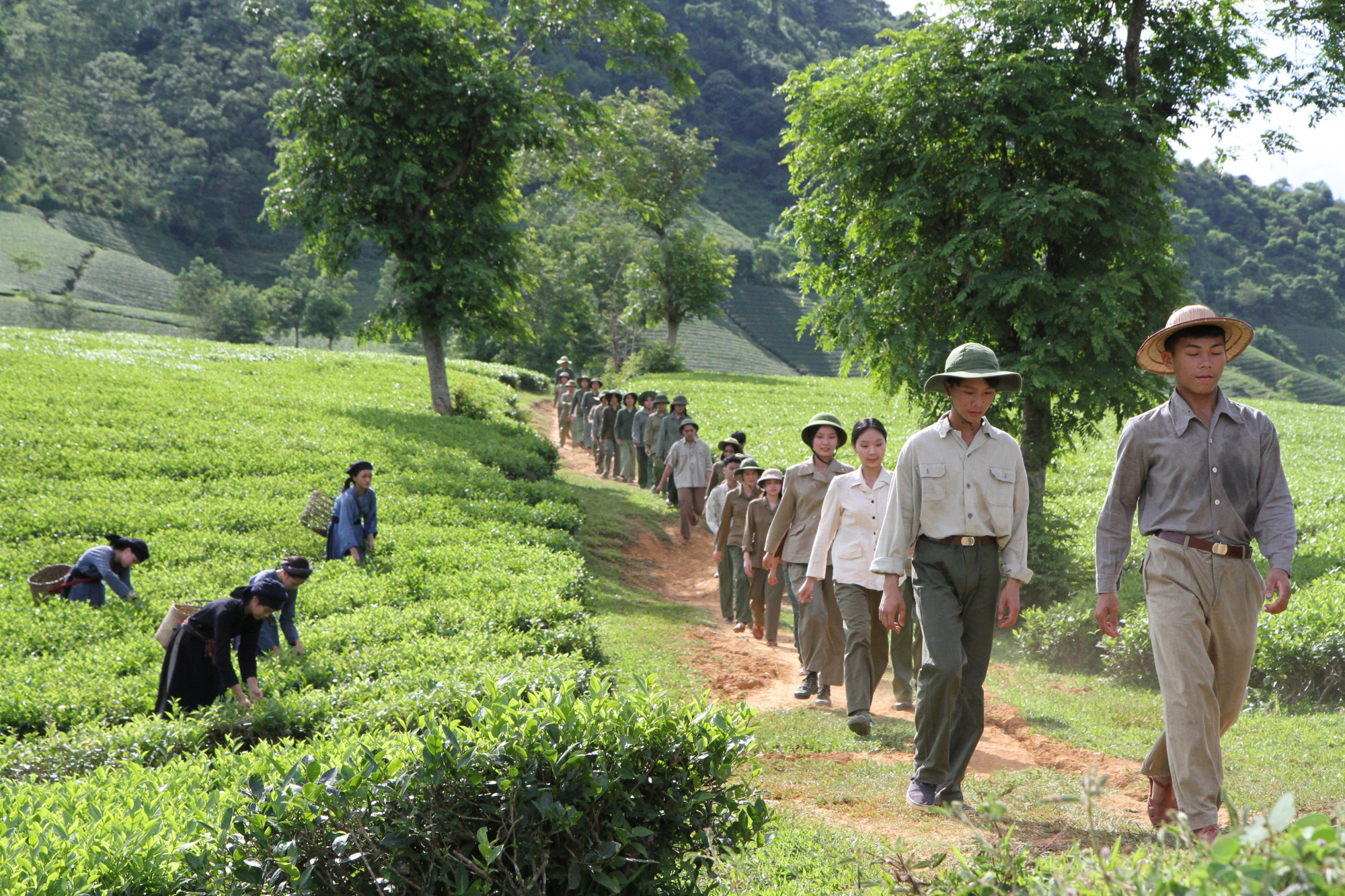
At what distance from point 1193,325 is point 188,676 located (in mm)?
6880

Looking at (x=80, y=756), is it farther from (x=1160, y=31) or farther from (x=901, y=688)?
(x=1160, y=31)

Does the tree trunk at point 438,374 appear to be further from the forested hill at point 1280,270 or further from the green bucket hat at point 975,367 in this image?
the forested hill at point 1280,270

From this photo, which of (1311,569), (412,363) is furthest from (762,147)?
(1311,569)

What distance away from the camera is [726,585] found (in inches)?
468

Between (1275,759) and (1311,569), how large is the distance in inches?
223

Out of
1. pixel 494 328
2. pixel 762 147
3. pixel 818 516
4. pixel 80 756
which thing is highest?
pixel 762 147

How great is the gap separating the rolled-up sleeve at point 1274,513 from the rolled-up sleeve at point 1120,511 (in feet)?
1.60

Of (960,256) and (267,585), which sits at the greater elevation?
(960,256)

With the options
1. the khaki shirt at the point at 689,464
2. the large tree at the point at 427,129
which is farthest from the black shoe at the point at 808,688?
the large tree at the point at 427,129

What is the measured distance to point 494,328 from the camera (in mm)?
21375

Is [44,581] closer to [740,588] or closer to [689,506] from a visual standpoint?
[740,588]

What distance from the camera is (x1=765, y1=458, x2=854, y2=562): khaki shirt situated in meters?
8.39

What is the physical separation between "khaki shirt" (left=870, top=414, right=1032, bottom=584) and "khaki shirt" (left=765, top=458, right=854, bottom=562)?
10.5ft

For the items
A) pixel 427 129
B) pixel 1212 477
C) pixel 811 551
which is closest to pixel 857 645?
pixel 811 551
